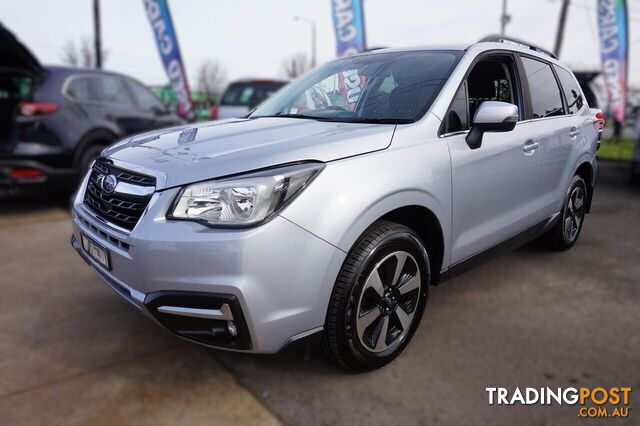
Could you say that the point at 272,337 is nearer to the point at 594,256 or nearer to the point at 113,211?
the point at 113,211

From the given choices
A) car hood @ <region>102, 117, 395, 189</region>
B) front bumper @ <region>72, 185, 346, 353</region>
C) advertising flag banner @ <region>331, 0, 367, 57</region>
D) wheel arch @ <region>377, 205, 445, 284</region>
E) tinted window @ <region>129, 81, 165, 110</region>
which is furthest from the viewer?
advertising flag banner @ <region>331, 0, 367, 57</region>

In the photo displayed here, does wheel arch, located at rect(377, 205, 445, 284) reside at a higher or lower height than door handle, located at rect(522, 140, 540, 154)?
lower

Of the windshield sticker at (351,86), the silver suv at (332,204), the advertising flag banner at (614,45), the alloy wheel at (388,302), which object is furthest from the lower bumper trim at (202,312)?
the advertising flag banner at (614,45)

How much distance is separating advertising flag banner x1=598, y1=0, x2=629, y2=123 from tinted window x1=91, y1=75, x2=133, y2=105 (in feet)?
40.3

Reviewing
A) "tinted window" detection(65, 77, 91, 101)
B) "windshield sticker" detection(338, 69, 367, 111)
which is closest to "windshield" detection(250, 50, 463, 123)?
"windshield sticker" detection(338, 69, 367, 111)

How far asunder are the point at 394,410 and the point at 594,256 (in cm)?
283

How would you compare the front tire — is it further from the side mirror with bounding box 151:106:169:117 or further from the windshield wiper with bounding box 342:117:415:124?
the side mirror with bounding box 151:106:169:117

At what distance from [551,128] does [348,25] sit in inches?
373

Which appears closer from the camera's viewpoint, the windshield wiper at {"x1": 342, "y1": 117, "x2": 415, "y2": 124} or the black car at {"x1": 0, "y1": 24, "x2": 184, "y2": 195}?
the windshield wiper at {"x1": 342, "y1": 117, "x2": 415, "y2": 124}

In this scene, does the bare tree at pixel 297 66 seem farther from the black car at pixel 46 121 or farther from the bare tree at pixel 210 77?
the black car at pixel 46 121

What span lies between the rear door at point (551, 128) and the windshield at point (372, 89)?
873 millimetres

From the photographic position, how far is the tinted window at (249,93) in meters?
9.50

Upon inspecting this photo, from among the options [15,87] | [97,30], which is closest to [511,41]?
[15,87]

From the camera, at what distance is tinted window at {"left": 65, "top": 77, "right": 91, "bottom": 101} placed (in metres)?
5.23
